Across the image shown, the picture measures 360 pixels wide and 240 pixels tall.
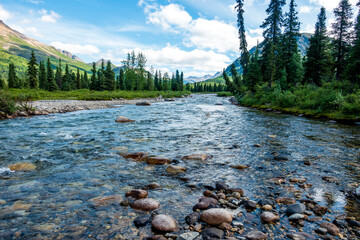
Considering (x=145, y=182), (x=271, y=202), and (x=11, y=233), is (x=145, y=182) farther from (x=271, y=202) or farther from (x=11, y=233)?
(x=271, y=202)

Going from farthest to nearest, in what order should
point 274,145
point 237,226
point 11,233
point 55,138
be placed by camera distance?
point 55,138
point 274,145
point 237,226
point 11,233

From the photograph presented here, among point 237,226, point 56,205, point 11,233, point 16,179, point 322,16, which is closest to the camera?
point 11,233

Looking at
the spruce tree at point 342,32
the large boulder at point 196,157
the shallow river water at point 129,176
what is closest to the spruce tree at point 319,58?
the spruce tree at point 342,32

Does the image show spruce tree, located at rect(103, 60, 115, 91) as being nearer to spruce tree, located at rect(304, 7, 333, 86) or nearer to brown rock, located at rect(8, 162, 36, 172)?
spruce tree, located at rect(304, 7, 333, 86)

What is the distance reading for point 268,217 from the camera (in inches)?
123

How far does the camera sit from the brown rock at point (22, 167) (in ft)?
17.1

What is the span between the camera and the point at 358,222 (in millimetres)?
2998

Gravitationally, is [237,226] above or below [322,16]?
below

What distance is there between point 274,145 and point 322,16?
170 feet

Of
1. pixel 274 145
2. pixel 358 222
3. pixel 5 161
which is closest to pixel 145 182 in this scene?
pixel 358 222

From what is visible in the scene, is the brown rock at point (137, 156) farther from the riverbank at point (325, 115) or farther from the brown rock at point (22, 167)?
the riverbank at point (325, 115)

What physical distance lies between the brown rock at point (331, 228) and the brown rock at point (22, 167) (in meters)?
6.68

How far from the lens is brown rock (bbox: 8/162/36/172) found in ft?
17.1

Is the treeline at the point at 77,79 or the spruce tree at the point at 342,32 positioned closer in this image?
the spruce tree at the point at 342,32
